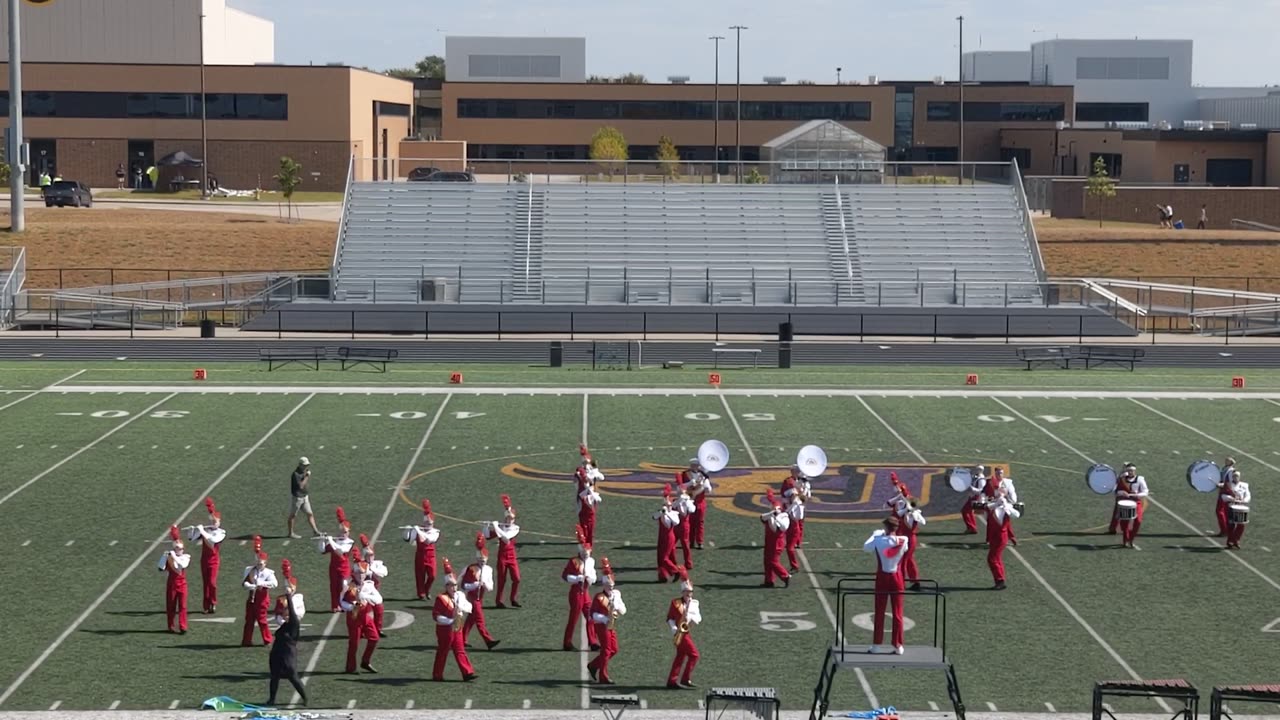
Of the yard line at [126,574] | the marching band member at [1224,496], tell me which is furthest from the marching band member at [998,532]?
the yard line at [126,574]

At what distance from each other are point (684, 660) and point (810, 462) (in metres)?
5.48

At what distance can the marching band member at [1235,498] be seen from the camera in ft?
75.5

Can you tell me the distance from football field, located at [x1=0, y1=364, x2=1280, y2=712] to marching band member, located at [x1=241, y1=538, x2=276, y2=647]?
12.1 inches

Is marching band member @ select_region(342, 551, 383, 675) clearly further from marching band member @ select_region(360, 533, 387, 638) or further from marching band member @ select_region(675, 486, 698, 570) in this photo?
marching band member @ select_region(675, 486, 698, 570)

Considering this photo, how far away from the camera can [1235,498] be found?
23031 millimetres

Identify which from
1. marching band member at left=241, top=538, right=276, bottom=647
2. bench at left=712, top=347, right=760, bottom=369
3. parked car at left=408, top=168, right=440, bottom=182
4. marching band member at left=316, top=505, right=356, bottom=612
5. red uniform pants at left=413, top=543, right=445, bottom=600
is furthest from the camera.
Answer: parked car at left=408, top=168, right=440, bottom=182

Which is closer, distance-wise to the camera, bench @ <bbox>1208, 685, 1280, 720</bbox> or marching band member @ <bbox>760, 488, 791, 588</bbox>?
bench @ <bbox>1208, 685, 1280, 720</bbox>

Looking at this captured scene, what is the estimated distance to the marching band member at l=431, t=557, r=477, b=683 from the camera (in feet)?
56.9

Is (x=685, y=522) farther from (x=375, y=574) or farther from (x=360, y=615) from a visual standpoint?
(x=360, y=615)

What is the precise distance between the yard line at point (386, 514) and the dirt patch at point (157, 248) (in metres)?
23.7

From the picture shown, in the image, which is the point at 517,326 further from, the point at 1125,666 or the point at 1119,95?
the point at 1119,95

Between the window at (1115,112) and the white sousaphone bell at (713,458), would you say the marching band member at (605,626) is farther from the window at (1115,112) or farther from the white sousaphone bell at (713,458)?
the window at (1115,112)

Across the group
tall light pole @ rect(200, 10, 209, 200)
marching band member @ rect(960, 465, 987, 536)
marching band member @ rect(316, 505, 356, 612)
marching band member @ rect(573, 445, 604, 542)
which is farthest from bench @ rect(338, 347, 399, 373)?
tall light pole @ rect(200, 10, 209, 200)

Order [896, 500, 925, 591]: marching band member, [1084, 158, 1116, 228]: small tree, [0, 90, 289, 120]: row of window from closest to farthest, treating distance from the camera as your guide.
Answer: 1. [896, 500, 925, 591]: marching band member
2. [1084, 158, 1116, 228]: small tree
3. [0, 90, 289, 120]: row of window
